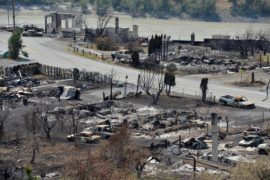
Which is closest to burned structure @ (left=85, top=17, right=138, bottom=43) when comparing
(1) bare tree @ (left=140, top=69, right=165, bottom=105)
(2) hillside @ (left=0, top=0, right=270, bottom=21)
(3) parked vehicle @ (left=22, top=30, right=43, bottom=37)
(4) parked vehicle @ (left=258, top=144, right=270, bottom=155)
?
(3) parked vehicle @ (left=22, top=30, right=43, bottom=37)

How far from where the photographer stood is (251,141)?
23703mm

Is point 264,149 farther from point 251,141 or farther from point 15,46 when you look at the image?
point 15,46

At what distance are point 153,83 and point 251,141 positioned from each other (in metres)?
10.6

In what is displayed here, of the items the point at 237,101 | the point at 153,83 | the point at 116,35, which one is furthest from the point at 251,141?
the point at 116,35

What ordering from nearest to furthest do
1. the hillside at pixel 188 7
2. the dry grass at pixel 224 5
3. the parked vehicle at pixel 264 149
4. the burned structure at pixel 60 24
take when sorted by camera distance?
the parked vehicle at pixel 264 149 → the burned structure at pixel 60 24 → the hillside at pixel 188 7 → the dry grass at pixel 224 5

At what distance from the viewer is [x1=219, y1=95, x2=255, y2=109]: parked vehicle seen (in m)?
29.7

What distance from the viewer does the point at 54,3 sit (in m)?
95.9

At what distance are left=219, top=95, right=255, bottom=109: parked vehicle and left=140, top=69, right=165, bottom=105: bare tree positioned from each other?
222 centimetres

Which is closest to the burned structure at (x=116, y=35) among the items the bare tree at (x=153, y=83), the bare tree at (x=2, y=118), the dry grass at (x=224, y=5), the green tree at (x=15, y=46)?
the green tree at (x=15, y=46)

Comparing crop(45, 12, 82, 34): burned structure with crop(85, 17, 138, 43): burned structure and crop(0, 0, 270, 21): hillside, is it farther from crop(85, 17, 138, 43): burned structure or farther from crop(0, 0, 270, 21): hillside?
crop(0, 0, 270, 21): hillside

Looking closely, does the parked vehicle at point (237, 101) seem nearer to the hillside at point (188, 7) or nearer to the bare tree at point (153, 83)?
the bare tree at point (153, 83)

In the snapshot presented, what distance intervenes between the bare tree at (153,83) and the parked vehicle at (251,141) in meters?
6.27

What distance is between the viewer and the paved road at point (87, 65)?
3278cm

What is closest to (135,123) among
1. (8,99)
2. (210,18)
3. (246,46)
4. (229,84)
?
(8,99)
